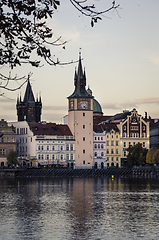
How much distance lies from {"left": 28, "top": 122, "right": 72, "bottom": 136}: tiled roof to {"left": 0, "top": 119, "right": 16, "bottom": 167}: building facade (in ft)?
19.2

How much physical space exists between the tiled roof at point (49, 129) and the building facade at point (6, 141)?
587 cm

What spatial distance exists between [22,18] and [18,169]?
10315cm

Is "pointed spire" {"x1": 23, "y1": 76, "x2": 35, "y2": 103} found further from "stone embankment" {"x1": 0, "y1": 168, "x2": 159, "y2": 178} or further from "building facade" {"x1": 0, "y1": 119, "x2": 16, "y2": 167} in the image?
"stone embankment" {"x1": 0, "y1": 168, "x2": 159, "y2": 178}

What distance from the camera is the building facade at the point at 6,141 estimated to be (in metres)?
128

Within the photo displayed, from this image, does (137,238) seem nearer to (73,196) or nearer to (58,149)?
(73,196)

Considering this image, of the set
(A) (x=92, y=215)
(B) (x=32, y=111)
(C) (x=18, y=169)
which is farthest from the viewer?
(B) (x=32, y=111)

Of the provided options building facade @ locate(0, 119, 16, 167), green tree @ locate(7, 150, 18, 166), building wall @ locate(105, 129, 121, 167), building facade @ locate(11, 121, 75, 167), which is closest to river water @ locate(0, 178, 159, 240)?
green tree @ locate(7, 150, 18, 166)

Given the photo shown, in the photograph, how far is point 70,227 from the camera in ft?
121

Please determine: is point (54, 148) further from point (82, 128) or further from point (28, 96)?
point (28, 96)

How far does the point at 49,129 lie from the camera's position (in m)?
136

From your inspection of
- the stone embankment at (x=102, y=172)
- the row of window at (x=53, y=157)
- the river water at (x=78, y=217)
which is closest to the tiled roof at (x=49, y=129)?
the row of window at (x=53, y=157)

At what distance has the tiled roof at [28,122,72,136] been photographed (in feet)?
436

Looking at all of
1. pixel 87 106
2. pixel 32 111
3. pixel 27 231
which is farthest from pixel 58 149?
pixel 27 231

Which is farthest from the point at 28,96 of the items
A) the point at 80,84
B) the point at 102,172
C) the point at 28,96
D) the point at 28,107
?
the point at 102,172
